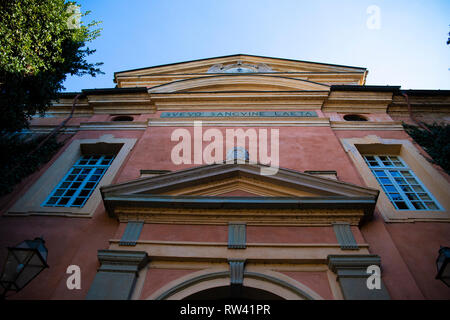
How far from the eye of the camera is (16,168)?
6.90 m

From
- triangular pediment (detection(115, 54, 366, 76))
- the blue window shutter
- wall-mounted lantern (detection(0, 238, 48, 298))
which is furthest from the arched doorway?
triangular pediment (detection(115, 54, 366, 76))

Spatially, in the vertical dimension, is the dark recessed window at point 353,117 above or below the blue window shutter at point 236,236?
above

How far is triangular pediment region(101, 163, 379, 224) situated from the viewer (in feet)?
18.2

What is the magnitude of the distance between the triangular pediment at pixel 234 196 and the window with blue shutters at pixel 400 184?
5.61ft

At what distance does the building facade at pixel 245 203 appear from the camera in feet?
15.6

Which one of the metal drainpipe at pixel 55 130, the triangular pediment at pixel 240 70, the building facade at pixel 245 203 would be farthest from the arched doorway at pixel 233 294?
the triangular pediment at pixel 240 70

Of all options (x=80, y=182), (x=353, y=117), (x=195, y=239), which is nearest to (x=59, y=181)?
(x=80, y=182)

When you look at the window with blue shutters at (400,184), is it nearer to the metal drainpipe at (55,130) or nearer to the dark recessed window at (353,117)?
the dark recessed window at (353,117)

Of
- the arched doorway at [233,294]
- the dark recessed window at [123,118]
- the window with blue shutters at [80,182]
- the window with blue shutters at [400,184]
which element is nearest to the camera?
the arched doorway at [233,294]

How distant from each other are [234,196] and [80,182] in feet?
14.1

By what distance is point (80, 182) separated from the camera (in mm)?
7410

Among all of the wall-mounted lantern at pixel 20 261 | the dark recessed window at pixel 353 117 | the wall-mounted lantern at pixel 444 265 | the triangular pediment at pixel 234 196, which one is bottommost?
the wall-mounted lantern at pixel 20 261

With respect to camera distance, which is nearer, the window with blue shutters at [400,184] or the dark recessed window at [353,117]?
the window with blue shutters at [400,184]
